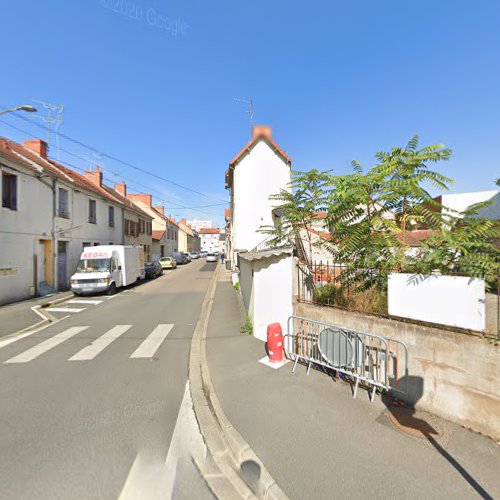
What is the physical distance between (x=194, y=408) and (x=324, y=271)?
356 cm

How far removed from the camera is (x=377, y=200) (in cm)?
502

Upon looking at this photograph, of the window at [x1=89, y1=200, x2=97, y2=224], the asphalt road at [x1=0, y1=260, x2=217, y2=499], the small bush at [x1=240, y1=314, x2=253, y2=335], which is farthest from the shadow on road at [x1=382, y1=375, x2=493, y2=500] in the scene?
the window at [x1=89, y1=200, x2=97, y2=224]

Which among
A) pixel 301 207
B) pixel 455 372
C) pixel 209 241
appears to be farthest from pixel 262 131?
pixel 209 241

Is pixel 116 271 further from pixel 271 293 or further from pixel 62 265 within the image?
pixel 271 293

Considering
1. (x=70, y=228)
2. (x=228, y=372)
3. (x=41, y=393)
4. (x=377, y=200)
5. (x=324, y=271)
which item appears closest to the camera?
(x=41, y=393)

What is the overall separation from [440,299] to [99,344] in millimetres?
7301

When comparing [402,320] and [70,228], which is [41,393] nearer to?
[402,320]

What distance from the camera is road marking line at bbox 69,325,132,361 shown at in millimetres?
5610

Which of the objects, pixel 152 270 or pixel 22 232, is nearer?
pixel 22 232

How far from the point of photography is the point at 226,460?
280cm

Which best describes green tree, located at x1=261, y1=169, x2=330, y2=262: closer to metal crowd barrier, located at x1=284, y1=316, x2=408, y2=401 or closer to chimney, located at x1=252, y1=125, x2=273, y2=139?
metal crowd barrier, located at x1=284, y1=316, x2=408, y2=401

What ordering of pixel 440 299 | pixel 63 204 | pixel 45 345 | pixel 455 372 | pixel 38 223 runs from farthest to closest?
pixel 63 204 → pixel 38 223 → pixel 45 345 → pixel 440 299 → pixel 455 372

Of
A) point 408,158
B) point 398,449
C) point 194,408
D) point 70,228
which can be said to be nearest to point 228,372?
point 194,408

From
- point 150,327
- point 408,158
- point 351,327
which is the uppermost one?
point 408,158
